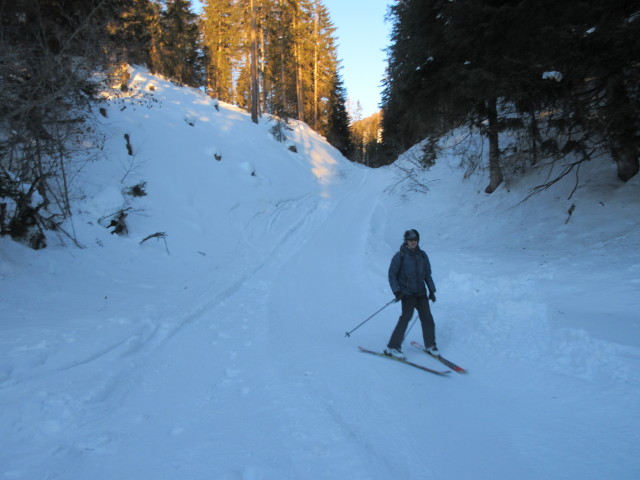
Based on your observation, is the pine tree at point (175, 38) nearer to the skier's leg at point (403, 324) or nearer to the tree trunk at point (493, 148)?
the tree trunk at point (493, 148)

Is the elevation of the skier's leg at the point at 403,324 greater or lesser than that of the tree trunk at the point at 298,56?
lesser

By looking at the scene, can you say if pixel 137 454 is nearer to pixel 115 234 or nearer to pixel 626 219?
pixel 115 234

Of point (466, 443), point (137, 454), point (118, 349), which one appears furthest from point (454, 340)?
point (118, 349)

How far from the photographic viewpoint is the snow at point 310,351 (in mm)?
2961

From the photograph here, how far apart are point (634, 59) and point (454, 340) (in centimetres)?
576

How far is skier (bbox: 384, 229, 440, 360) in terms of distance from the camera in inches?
203

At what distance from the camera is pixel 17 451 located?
2840mm

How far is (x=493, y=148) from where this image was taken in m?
12.7

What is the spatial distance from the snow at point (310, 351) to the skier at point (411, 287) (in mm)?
378

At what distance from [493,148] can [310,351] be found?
1131cm

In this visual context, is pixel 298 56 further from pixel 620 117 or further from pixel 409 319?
pixel 409 319

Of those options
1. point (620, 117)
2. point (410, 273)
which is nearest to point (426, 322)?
point (410, 273)

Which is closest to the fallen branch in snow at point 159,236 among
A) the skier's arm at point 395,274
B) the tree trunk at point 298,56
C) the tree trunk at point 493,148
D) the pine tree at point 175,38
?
the skier's arm at point 395,274

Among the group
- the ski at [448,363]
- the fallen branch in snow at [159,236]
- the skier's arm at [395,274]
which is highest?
the fallen branch in snow at [159,236]
